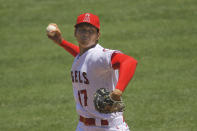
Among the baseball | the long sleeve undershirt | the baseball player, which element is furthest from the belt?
the baseball

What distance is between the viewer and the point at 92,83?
13.8 ft

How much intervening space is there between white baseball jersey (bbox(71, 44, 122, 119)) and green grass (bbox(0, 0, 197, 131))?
257 centimetres

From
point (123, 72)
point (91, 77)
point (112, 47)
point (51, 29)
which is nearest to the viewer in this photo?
point (123, 72)

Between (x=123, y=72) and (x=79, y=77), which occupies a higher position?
(x=123, y=72)

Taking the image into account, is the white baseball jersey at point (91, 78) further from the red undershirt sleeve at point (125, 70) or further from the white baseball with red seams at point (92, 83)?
the red undershirt sleeve at point (125, 70)

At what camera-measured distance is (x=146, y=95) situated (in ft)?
25.8

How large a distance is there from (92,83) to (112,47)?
5.36 meters

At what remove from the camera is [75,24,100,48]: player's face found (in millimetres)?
4191

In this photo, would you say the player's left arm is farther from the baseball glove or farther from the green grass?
the green grass

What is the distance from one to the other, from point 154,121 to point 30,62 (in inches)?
136

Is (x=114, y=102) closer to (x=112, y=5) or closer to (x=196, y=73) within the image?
(x=196, y=73)

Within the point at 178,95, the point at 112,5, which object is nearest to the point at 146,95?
the point at 178,95

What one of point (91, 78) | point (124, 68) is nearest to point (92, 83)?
point (91, 78)

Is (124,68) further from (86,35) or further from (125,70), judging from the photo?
(86,35)
